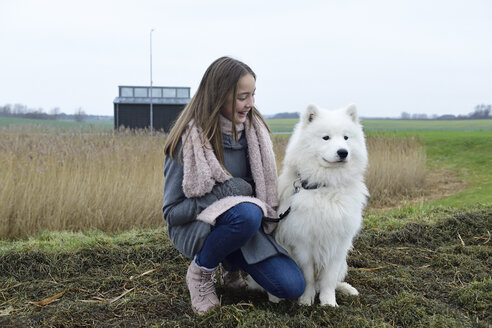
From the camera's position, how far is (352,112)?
9.64 ft

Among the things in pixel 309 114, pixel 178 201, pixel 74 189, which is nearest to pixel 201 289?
pixel 178 201

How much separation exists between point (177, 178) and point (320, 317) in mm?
1201

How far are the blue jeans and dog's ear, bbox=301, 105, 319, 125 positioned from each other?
71cm

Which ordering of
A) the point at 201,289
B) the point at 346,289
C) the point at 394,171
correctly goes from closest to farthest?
the point at 201,289 → the point at 346,289 → the point at 394,171

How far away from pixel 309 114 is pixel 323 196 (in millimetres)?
555

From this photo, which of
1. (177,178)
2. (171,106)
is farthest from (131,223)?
(171,106)

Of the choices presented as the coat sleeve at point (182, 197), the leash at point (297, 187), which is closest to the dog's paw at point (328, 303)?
the leash at point (297, 187)

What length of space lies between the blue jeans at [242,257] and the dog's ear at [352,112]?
0.92 metres

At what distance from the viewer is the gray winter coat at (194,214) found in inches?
104

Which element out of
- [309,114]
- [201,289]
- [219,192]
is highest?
[309,114]

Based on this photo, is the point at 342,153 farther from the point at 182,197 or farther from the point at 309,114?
the point at 182,197

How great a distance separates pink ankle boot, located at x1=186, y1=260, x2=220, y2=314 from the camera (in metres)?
2.75

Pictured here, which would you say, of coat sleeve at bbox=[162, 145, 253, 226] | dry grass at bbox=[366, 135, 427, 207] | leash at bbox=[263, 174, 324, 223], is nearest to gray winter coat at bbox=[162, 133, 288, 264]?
coat sleeve at bbox=[162, 145, 253, 226]

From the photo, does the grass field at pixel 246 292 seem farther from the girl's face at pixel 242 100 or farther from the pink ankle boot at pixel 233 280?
the girl's face at pixel 242 100
